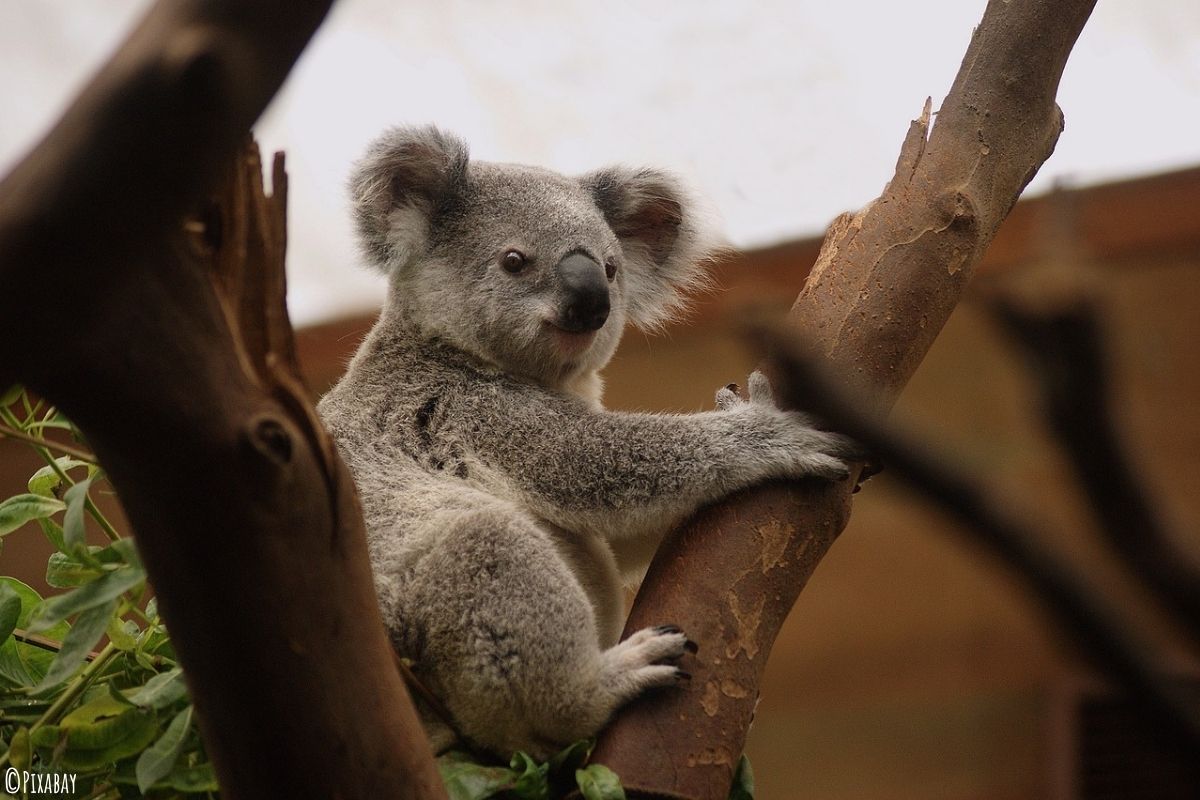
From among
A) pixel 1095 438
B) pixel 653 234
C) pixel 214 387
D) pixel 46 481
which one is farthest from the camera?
pixel 653 234

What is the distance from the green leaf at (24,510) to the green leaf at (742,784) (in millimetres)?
1335

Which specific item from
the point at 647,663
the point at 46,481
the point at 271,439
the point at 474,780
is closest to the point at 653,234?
the point at 647,663

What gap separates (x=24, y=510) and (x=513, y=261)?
4.51 feet

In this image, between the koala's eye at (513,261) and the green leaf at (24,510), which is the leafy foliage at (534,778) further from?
the koala's eye at (513,261)

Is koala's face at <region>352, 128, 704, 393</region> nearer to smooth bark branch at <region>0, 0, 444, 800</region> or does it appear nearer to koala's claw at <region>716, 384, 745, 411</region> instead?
koala's claw at <region>716, 384, 745, 411</region>

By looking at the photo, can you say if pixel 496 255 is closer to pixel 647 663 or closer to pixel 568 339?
pixel 568 339

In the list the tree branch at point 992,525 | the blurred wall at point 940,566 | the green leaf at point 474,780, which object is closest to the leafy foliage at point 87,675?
the green leaf at point 474,780

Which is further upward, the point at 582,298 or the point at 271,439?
the point at 582,298

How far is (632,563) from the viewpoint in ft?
10.2

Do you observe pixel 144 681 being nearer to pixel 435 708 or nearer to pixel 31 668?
pixel 31 668

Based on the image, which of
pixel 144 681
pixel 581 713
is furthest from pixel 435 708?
pixel 144 681

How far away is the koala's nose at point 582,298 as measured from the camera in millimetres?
3049

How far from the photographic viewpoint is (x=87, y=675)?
2193mm

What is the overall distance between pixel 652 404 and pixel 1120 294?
2308mm
